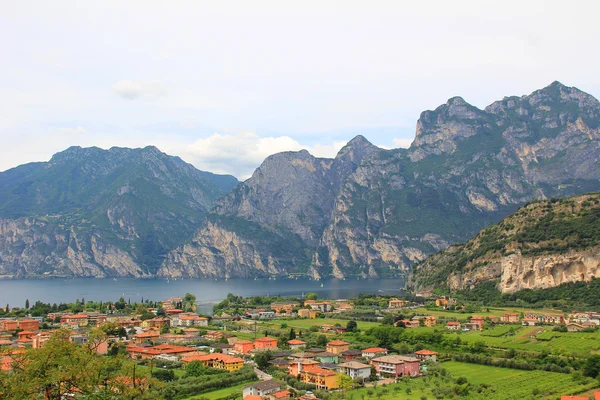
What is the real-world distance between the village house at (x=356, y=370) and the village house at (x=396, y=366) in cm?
140

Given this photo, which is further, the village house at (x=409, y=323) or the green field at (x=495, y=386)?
the village house at (x=409, y=323)

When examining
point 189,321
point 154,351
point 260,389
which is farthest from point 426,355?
point 189,321

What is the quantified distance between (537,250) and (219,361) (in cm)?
5878

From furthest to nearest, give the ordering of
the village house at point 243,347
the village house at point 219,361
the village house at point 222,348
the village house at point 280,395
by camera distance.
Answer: the village house at point 222,348 < the village house at point 243,347 < the village house at point 219,361 < the village house at point 280,395

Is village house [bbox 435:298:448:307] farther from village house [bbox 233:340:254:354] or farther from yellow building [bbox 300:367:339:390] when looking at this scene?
yellow building [bbox 300:367:339:390]

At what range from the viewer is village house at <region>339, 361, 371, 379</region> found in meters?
42.9

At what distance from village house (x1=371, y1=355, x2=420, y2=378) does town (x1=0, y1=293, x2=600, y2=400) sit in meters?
0.07

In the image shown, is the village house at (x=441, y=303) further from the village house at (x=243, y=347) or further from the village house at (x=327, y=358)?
the village house at (x=243, y=347)

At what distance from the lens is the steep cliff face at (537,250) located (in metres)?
82.9

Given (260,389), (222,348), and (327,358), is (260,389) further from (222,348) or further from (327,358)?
(222,348)

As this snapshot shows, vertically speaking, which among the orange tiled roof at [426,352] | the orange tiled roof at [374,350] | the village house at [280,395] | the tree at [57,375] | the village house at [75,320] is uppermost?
the tree at [57,375]

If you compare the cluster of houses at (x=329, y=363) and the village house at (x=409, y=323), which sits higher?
the village house at (x=409, y=323)

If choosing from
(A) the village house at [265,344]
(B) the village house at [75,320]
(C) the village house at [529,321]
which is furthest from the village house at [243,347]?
(C) the village house at [529,321]

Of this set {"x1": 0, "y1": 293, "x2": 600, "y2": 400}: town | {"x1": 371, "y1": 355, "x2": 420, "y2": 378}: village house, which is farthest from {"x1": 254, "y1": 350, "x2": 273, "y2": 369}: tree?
{"x1": 371, "y1": 355, "x2": 420, "y2": 378}: village house
